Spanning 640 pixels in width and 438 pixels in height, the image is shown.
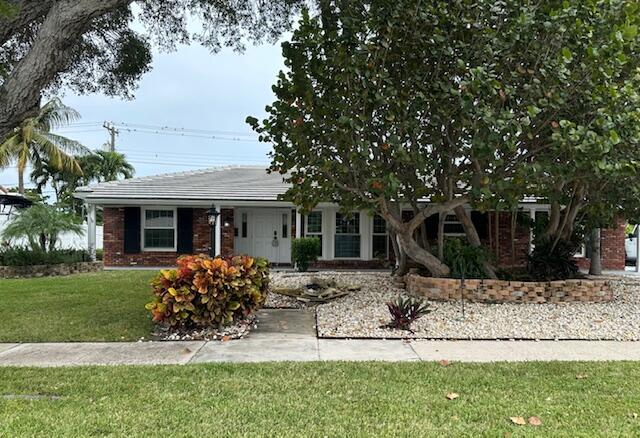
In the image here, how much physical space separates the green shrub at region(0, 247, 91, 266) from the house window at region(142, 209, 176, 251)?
86.1 inches

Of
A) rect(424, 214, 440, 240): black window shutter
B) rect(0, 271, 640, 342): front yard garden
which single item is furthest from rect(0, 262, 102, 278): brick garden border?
rect(424, 214, 440, 240): black window shutter

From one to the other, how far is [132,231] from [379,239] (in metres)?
8.07

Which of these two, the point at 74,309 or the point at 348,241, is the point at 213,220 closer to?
the point at 74,309

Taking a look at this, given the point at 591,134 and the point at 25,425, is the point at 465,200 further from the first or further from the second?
the point at 25,425

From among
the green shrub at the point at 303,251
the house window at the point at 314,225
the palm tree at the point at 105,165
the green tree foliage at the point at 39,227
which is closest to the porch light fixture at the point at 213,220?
the green shrub at the point at 303,251

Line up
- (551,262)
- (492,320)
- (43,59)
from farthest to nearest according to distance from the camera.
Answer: (551,262), (492,320), (43,59)

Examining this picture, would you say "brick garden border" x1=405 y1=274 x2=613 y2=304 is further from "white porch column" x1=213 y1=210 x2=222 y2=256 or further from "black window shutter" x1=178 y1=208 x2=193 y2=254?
"black window shutter" x1=178 y1=208 x2=193 y2=254

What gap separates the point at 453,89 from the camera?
6.54 metres

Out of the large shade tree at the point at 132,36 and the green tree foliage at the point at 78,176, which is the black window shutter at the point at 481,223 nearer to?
the large shade tree at the point at 132,36

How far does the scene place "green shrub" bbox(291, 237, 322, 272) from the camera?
47.1 feet

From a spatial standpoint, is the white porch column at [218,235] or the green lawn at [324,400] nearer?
the green lawn at [324,400]

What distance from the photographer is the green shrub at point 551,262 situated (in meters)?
9.96

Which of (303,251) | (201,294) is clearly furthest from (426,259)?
(303,251)

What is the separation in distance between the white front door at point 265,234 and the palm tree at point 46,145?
1178 cm
